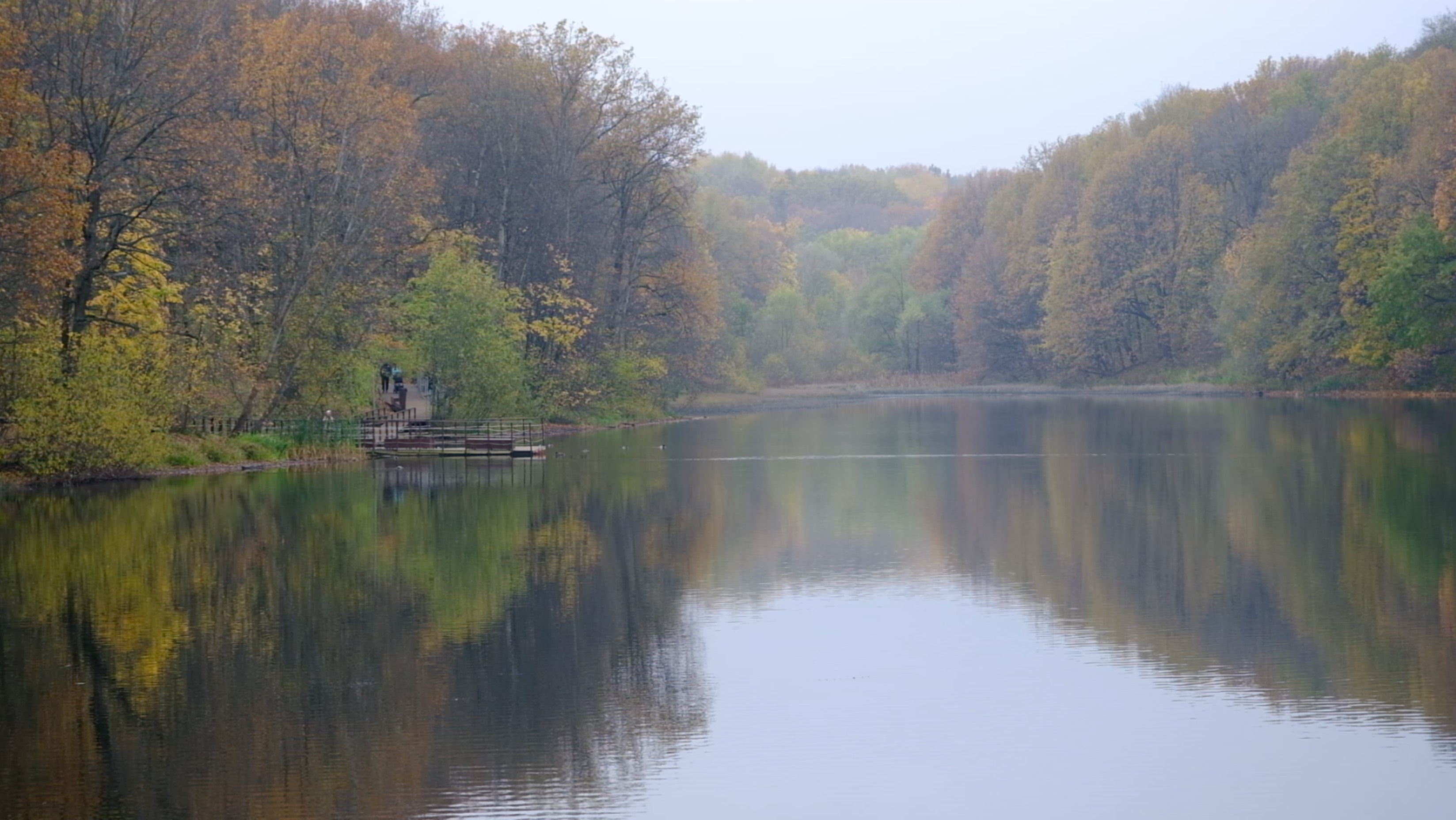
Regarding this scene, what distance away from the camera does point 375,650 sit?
16.2 metres

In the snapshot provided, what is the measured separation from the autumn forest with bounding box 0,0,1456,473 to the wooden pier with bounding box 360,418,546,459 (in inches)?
59.7

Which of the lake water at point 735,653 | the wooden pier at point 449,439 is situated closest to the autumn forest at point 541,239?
the wooden pier at point 449,439

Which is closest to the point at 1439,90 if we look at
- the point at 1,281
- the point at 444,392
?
the point at 444,392

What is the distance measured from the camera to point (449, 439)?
1858 inches

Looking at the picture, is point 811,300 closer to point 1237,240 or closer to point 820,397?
point 820,397

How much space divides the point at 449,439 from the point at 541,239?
1762cm

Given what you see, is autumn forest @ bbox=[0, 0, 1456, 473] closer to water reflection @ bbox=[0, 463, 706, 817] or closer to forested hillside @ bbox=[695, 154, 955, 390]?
forested hillside @ bbox=[695, 154, 955, 390]

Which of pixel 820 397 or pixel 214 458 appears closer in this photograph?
pixel 214 458

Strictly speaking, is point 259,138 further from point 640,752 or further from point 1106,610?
point 640,752

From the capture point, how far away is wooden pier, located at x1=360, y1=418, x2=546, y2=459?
150 feet

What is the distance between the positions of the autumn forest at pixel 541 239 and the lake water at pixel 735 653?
7.50 metres

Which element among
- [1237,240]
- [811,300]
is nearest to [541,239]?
[1237,240]

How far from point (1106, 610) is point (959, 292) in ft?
334

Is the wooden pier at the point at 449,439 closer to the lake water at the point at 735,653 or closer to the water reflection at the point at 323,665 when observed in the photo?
the lake water at the point at 735,653
